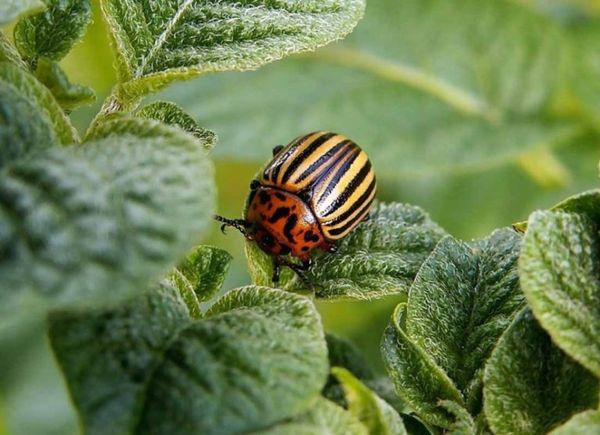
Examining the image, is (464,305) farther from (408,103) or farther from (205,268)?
Result: (408,103)

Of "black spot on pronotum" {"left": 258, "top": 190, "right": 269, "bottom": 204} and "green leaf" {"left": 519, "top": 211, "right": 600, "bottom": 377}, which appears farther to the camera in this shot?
"black spot on pronotum" {"left": 258, "top": 190, "right": 269, "bottom": 204}

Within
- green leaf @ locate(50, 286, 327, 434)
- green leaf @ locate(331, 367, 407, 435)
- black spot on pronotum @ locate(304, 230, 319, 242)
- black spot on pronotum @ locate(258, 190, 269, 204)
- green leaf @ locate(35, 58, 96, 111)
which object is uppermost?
green leaf @ locate(35, 58, 96, 111)

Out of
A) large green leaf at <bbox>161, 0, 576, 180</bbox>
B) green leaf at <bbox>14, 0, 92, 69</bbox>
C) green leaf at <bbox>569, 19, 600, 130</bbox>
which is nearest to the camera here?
green leaf at <bbox>14, 0, 92, 69</bbox>

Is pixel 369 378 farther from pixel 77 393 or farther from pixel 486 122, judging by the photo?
pixel 486 122

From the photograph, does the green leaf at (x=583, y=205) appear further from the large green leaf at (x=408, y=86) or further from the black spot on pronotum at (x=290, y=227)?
the large green leaf at (x=408, y=86)

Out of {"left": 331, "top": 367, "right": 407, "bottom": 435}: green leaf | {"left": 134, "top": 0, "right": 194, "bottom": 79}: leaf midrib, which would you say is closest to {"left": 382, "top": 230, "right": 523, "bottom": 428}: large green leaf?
{"left": 331, "top": 367, "right": 407, "bottom": 435}: green leaf

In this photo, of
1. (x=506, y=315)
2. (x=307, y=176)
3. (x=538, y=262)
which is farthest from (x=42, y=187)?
(x=307, y=176)

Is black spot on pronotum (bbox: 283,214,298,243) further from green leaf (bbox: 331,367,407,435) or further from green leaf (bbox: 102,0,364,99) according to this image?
green leaf (bbox: 331,367,407,435)
